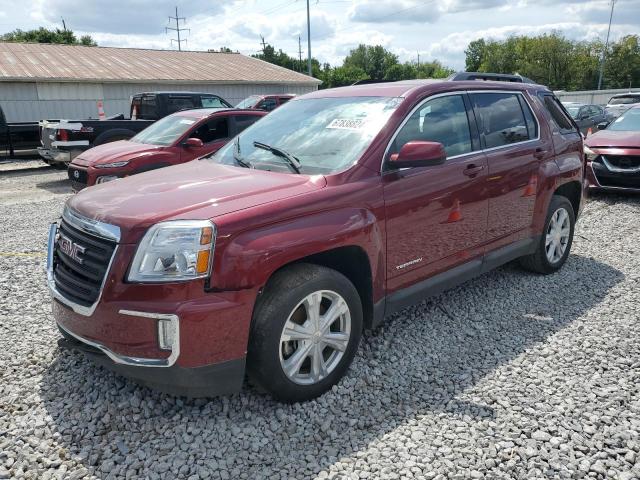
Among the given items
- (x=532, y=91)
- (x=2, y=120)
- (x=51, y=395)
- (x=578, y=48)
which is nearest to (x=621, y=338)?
(x=532, y=91)

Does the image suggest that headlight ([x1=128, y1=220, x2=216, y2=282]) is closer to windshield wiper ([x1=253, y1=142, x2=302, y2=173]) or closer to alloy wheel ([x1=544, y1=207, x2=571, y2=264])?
windshield wiper ([x1=253, y1=142, x2=302, y2=173])

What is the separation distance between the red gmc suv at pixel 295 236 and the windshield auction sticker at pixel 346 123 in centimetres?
1

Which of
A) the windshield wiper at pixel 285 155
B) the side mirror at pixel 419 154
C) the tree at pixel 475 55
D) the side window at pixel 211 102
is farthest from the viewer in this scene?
the tree at pixel 475 55

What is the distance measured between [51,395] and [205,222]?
159 centimetres

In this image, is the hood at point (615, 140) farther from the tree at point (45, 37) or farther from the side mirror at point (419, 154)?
the tree at point (45, 37)

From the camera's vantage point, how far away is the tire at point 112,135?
11.6 metres

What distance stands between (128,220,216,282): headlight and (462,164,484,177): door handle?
217 cm

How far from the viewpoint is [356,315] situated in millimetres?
3277

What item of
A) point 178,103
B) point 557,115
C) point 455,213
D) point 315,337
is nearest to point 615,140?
point 557,115

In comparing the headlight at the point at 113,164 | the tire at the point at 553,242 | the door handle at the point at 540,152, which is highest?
the door handle at the point at 540,152

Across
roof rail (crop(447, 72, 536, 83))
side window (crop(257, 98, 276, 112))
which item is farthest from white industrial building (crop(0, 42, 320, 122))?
roof rail (crop(447, 72, 536, 83))

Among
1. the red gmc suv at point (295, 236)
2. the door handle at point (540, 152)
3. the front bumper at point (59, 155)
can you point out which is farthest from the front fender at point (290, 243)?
the front bumper at point (59, 155)

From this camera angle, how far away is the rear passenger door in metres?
4.33

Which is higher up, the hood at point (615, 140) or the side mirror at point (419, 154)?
the side mirror at point (419, 154)
